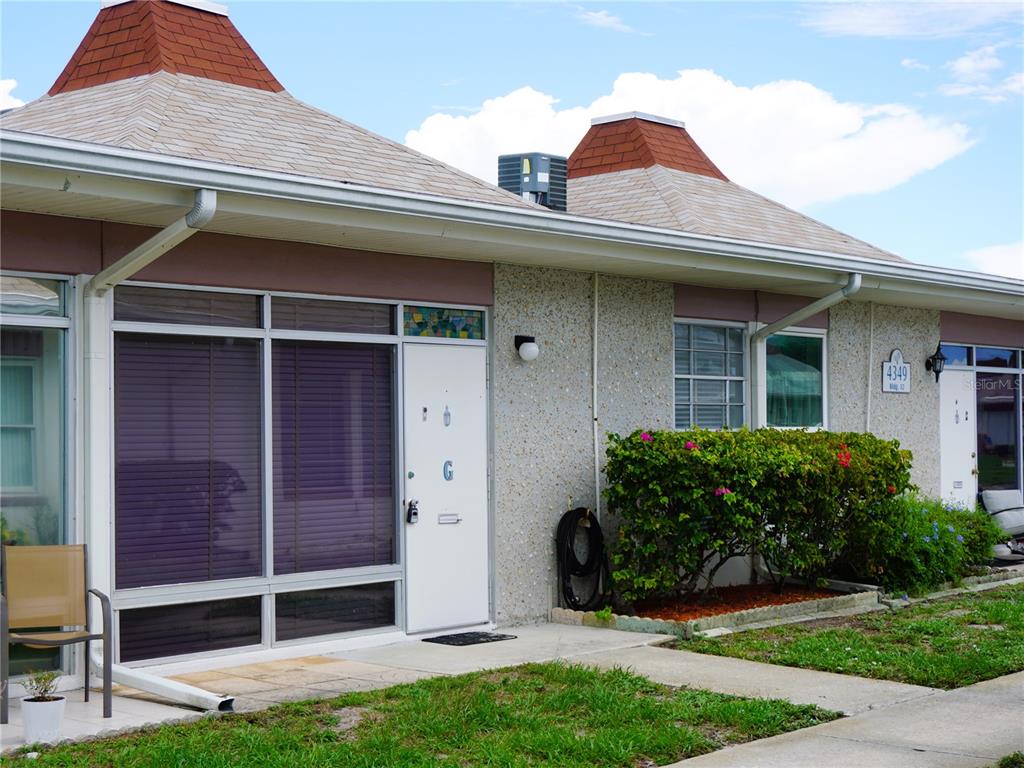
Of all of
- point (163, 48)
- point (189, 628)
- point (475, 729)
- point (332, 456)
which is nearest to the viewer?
point (475, 729)

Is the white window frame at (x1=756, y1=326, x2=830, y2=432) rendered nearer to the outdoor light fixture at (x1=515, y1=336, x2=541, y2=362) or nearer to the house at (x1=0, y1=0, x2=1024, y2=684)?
the house at (x1=0, y1=0, x2=1024, y2=684)

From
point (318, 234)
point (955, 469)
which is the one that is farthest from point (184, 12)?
point (955, 469)

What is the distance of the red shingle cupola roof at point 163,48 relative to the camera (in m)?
10.5

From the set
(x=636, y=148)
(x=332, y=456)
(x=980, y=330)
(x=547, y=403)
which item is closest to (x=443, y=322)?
(x=547, y=403)

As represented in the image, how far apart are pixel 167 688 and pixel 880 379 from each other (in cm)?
926

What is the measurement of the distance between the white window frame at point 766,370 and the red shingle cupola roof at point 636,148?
2821 mm

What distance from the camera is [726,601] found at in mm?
11000

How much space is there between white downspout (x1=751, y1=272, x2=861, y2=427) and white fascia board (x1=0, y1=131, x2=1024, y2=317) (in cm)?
19

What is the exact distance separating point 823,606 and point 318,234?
551 centimetres

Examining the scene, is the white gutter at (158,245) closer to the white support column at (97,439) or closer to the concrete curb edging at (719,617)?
the white support column at (97,439)

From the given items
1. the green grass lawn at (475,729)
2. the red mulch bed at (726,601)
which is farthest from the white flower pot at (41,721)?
the red mulch bed at (726,601)

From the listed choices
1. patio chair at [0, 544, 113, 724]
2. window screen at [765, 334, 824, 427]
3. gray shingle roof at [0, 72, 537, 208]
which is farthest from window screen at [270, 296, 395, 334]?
window screen at [765, 334, 824, 427]

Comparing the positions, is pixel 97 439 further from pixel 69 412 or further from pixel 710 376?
pixel 710 376

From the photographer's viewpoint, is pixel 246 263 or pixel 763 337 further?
pixel 763 337
